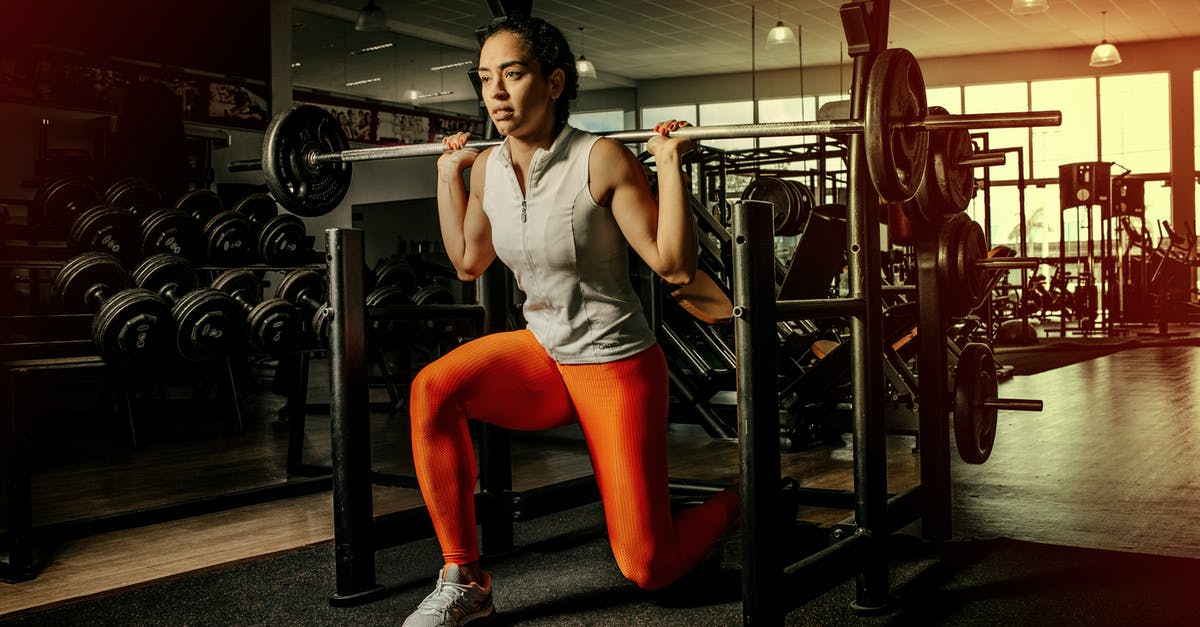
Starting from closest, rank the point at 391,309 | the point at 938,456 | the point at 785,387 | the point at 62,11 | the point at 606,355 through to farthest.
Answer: the point at 606,355 → the point at 391,309 → the point at 938,456 → the point at 785,387 → the point at 62,11

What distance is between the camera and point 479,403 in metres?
1.64

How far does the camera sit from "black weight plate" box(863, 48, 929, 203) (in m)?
1.63

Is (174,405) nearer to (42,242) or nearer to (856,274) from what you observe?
(42,242)

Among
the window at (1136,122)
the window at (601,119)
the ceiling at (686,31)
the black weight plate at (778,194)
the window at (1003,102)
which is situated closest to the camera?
the black weight plate at (778,194)

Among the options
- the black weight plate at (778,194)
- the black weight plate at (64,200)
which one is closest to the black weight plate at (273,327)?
the black weight plate at (64,200)

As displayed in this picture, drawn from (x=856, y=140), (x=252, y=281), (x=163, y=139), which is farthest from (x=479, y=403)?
(x=163, y=139)

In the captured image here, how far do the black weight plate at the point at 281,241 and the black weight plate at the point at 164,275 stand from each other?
35 centimetres

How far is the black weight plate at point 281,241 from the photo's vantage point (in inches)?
174

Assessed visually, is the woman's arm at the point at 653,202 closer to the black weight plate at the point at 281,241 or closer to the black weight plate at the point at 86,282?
the black weight plate at the point at 86,282

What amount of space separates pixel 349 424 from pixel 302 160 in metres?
0.77

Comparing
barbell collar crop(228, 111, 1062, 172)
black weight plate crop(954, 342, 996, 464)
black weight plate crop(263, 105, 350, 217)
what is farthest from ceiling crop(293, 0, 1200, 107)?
A: barbell collar crop(228, 111, 1062, 172)

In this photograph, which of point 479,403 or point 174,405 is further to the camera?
point 174,405

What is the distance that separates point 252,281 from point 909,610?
3.24 metres

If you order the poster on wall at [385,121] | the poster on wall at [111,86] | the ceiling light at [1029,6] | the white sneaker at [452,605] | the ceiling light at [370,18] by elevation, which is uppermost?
the ceiling light at [370,18]
